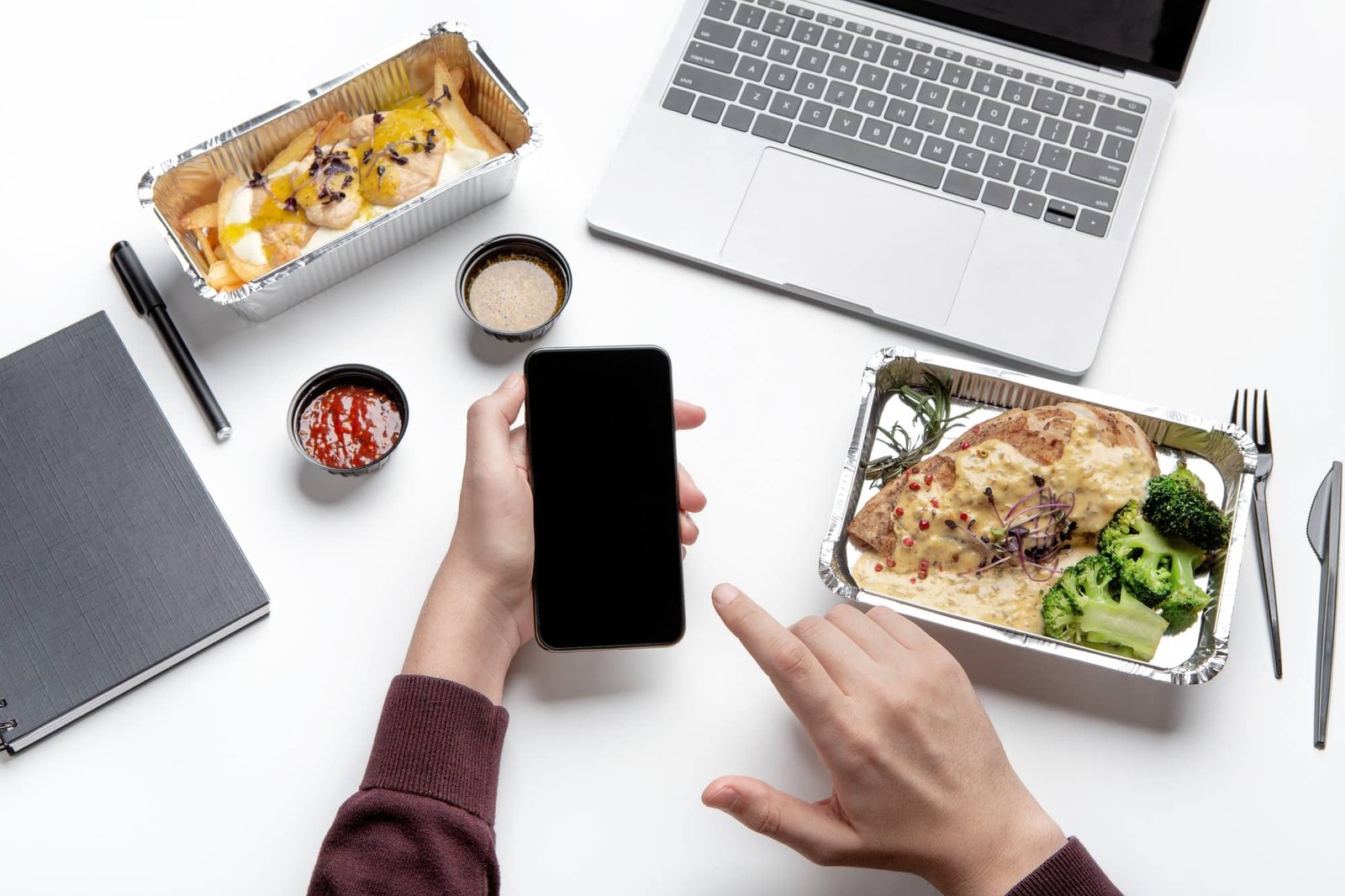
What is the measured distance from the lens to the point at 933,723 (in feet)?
3.40

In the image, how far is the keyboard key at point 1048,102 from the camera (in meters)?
1.37

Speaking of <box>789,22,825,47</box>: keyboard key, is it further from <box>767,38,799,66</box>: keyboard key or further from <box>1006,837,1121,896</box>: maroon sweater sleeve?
<box>1006,837,1121,896</box>: maroon sweater sleeve

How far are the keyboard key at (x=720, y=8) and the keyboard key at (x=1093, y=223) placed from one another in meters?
0.53

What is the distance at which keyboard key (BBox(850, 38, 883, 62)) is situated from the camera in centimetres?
139

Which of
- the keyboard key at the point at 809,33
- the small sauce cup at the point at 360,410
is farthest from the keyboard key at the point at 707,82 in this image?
the small sauce cup at the point at 360,410

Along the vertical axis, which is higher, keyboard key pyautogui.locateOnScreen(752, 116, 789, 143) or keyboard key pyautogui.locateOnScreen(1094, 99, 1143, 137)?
keyboard key pyautogui.locateOnScreen(752, 116, 789, 143)

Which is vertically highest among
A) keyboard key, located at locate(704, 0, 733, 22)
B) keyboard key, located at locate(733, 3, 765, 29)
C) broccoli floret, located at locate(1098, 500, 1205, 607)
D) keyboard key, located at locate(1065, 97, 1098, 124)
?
keyboard key, located at locate(704, 0, 733, 22)

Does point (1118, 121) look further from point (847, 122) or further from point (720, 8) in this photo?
point (720, 8)

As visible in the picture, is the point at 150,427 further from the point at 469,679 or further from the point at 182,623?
the point at 469,679

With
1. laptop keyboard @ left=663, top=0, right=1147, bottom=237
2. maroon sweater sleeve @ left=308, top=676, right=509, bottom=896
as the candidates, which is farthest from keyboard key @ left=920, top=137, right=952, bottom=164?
maroon sweater sleeve @ left=308, top=676, right=509, bottom=896

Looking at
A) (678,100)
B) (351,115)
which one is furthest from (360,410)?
(678,100)

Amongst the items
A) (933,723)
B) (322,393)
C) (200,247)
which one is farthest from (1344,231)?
(200,247)

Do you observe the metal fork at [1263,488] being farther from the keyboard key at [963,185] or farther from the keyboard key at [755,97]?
the keyboard key at [755,97]

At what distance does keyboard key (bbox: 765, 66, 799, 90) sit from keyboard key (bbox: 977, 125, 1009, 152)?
250mm
